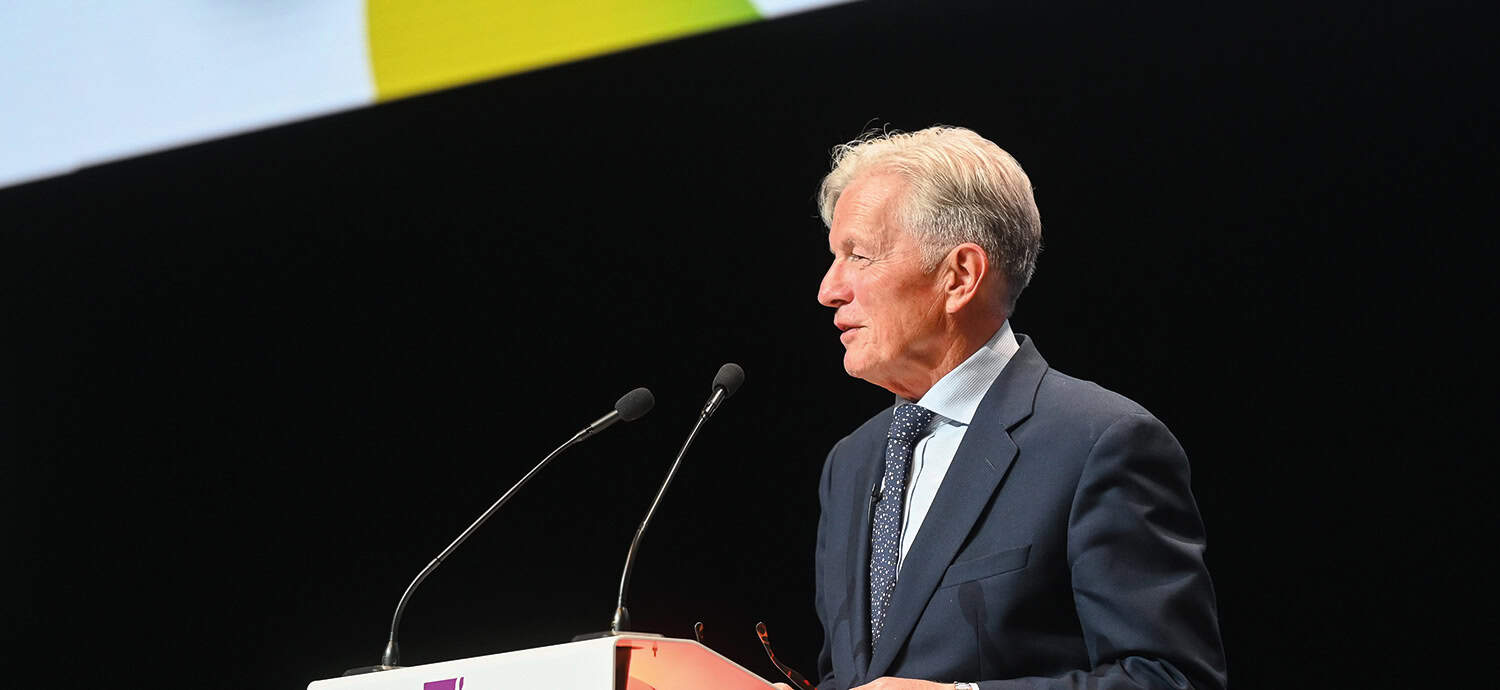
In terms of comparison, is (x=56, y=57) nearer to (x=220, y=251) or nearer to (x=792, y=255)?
Answer: (x=220, y=251)

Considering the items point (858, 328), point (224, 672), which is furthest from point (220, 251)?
point (858, 328)

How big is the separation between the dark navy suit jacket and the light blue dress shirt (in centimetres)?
8

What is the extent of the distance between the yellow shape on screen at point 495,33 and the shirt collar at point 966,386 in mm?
1676

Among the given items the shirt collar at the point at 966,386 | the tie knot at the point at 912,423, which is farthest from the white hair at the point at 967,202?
the tie knot at the point at 912,423

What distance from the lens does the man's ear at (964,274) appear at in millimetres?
1976

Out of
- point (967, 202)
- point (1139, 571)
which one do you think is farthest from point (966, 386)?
point (1139, 571)

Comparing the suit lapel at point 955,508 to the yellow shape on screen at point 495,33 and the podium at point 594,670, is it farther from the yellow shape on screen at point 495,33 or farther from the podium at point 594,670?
the yellow shape on screen at point 495,33

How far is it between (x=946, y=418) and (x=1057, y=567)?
1.11 feet

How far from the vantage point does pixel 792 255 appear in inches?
128

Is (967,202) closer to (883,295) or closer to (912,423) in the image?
(883,295)

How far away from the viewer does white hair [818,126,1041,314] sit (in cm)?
200

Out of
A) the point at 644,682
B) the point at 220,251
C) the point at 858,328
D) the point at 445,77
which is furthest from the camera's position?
the point at 220,251

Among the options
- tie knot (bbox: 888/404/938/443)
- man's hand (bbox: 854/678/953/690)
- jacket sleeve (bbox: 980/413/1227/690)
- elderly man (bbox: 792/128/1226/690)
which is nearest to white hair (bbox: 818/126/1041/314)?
elderly man (bbox: 792/128/1226/690)

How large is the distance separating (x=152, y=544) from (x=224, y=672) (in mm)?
448
